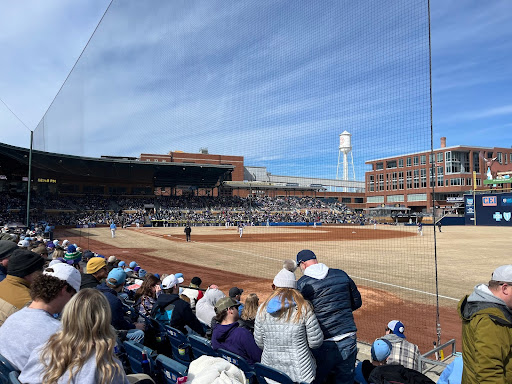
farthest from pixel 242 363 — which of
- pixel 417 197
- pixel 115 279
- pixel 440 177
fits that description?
pixel 417 197

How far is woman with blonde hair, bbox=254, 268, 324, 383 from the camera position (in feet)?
9.30

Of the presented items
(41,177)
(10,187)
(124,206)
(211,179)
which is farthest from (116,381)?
(211,179)

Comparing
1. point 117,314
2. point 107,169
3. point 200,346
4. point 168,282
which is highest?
point 107,169

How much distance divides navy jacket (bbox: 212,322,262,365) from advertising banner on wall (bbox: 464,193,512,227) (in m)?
61.7

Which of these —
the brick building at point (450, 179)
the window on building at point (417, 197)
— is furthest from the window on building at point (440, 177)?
the window on building at point (417, 197)

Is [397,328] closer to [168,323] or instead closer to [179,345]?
[179,345]

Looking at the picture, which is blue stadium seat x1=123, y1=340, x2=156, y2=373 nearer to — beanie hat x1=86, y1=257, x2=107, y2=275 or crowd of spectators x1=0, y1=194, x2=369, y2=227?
beanie hat x1=86, y1=257, x2=107, y2=275

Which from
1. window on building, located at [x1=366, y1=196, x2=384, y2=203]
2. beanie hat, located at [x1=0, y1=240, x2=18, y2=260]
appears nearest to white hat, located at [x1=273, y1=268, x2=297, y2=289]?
beanie hat, located at [x1=0, y1=240, x2=18, y2=260]

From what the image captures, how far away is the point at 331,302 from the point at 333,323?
0.64 ft

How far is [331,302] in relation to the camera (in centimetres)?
319

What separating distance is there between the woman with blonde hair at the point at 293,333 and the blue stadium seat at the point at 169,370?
76cm

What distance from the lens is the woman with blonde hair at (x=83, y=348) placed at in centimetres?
181

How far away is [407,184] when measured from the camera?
66.6 metres

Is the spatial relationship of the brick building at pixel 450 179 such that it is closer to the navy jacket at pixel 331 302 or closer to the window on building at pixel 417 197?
the window on building at pixel 417 197
